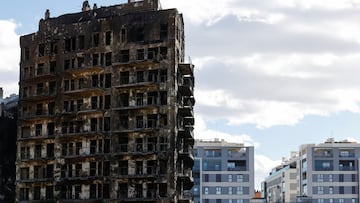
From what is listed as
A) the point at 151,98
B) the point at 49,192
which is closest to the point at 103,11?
the point at 151,98

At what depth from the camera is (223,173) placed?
176125 millimetres

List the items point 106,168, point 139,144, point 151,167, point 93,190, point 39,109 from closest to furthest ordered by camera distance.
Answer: point 151,167 → point 139,144 → point 106,168 → point 93,190 → point 39,109

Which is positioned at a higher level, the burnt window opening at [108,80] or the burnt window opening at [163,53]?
the burnt window opening at [163,53]

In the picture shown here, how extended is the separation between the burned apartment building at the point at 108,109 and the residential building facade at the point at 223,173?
73142 mm

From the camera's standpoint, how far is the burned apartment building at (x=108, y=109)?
305 feet

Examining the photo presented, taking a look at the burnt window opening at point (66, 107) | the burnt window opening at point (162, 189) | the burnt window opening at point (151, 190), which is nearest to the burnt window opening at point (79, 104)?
the burnt window opening at point (66, 107)

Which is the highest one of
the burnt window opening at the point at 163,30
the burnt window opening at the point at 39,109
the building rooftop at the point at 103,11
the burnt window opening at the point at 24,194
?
the building rooftop at the point at 103,11

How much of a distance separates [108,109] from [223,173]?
83.2 m

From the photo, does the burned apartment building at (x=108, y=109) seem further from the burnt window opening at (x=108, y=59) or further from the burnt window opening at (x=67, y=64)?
the burnt window opening at (x=67, y=64)

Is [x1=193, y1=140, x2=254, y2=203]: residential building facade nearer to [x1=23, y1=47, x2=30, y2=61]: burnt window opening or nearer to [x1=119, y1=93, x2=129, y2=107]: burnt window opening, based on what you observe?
[x1=23, y1=47, x2=30, y2=61]: burnt window opening

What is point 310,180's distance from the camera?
174875 millimetres

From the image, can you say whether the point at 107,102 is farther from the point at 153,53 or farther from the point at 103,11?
the point at 103,11

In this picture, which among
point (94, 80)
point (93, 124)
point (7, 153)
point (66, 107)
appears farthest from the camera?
point (7, 153)

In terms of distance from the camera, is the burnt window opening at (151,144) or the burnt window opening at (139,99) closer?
the burnt window opening at (151,144)
